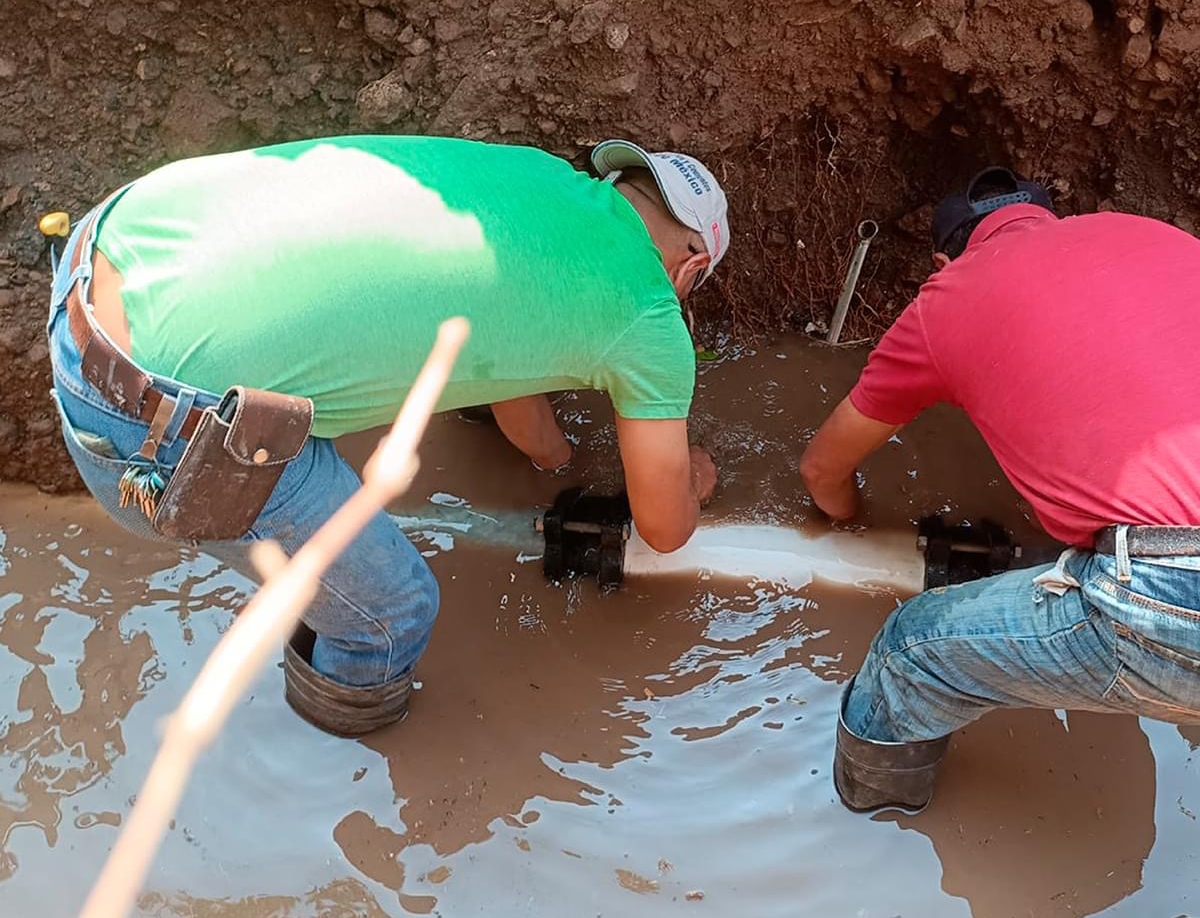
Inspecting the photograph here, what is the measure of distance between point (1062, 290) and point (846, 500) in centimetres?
76

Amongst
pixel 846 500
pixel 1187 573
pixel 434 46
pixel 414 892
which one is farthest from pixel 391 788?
pixel 434 46

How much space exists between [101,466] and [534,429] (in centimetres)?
96

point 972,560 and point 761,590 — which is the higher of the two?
point 972,560

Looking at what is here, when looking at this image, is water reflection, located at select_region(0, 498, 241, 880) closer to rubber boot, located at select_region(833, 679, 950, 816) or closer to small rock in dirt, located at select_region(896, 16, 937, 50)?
rubber boot, located at select_region(833, 679, 950, 816)

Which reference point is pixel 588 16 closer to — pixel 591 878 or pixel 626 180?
pixel 626 180

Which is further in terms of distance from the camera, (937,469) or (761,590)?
(937,469)

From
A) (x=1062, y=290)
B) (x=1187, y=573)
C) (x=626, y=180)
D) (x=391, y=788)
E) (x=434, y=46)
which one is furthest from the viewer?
(x=434, y=46)

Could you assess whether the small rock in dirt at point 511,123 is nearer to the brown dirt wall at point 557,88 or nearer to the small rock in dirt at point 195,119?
the brown dirt wall at point 557,88

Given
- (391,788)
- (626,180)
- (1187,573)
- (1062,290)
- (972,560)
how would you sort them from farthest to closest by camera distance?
(972,560)
(391,788)
(626,180)
(1062,290)
(1187,573)

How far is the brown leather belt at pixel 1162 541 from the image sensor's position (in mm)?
1262

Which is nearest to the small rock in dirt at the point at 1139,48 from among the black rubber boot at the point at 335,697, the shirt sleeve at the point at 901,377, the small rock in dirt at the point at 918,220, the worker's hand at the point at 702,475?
the small rock in dirt at the point at 918,220

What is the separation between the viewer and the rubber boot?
67.5 inches

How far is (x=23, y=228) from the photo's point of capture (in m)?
2.22

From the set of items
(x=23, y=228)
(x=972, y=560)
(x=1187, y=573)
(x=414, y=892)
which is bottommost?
(x=414, y=892)
